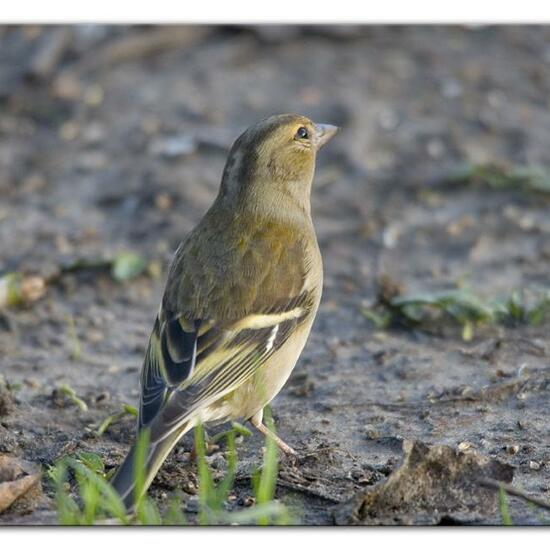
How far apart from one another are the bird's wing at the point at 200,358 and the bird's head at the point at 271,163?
31.0 inches

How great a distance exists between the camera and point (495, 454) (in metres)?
5.35

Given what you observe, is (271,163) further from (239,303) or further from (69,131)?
(69,131)

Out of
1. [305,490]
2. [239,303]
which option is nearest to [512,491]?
[305,490]

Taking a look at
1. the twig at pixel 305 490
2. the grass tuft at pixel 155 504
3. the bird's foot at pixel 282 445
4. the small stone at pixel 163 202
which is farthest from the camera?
the small stone at pixel 163 202

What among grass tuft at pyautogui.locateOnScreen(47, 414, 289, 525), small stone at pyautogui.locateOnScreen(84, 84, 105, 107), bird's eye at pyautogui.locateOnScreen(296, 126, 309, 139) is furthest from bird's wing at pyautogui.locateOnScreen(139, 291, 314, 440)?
small stone at pyautogui.locateOnScreen(84, 84, 105, 107)

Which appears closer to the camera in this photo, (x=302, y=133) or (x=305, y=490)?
(x=305, y=490)

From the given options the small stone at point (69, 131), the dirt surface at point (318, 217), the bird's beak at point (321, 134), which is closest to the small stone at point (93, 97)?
the dirt surface at point (318, 217)

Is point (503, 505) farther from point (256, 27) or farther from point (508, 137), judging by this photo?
point (256, 27)

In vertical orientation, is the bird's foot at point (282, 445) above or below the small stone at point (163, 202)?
below

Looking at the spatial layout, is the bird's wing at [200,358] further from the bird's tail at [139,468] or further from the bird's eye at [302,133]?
the bird's eye at [302,133]

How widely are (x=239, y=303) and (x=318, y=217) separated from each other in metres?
3.42

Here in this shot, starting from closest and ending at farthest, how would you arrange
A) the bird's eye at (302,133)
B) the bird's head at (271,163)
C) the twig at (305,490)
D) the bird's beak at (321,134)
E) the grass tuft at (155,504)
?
1. the grass tuft at (155,504)
2. the twig at (305,490)
3. the bird's head at (271,163)
4. the bird's eye at (302,133)
5. the bird's beak at (321,134)

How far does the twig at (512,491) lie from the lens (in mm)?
4465

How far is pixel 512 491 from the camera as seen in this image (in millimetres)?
4512
